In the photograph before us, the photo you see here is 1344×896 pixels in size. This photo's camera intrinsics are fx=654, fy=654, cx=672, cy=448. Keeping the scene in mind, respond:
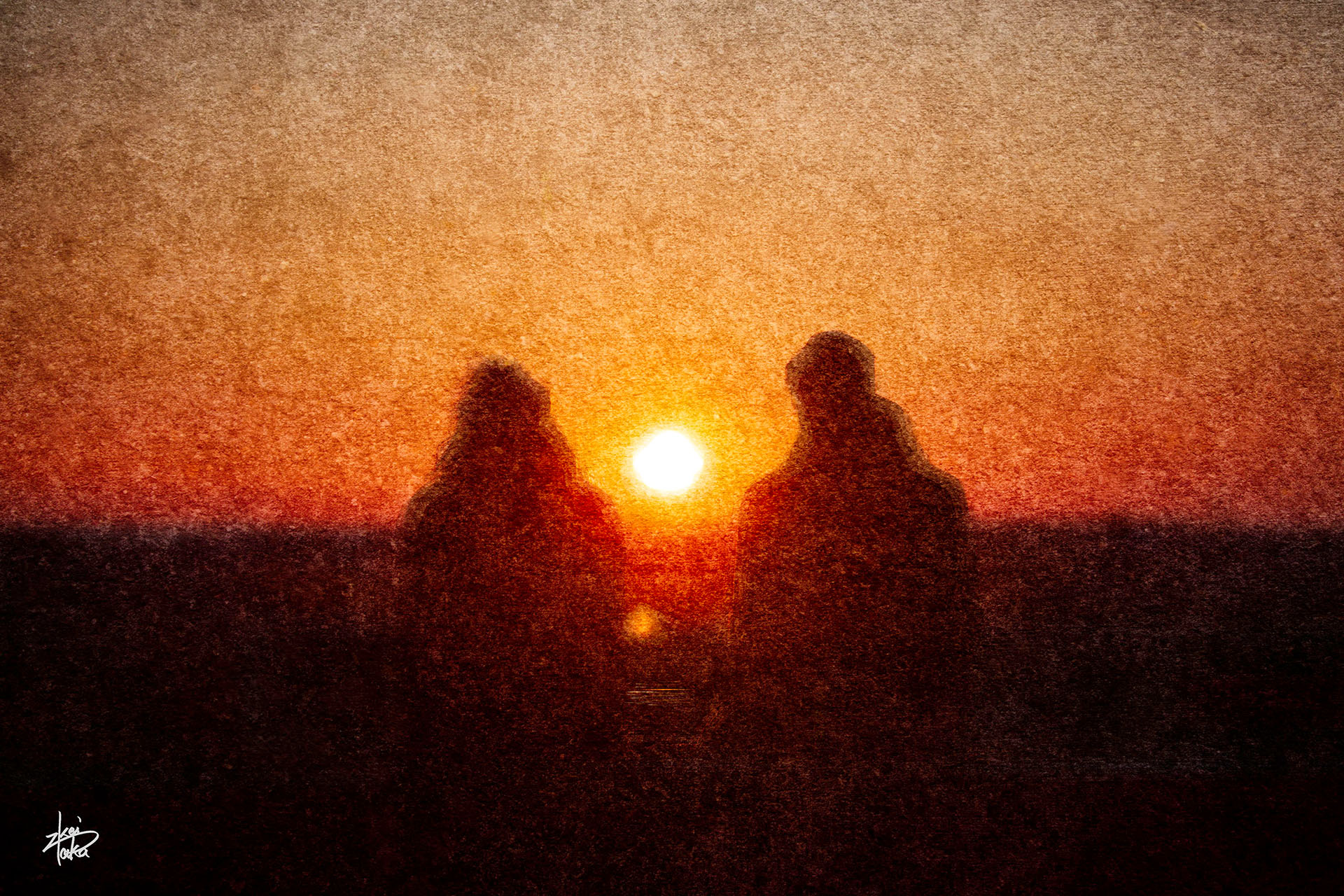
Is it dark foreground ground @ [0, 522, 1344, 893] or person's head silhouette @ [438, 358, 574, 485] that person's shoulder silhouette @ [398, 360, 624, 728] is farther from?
dark foreground ground @ [0, 522, 1344, 893]

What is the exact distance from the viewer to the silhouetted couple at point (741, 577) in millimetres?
1347

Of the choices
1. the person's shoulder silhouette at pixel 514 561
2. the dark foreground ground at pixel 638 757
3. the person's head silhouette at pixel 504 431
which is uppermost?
the person's head silhouette at pixel 504 431

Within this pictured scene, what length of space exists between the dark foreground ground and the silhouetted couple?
0.08 meters

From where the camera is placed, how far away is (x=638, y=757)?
4.34ft

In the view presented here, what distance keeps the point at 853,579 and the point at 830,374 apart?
0.45 meters

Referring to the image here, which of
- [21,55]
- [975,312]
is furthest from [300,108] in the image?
[975,312]

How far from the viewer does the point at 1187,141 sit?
63.2 inches

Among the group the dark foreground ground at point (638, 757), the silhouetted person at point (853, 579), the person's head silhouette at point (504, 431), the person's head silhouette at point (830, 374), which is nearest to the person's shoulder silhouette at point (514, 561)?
the person's head silhouette at point (504, 431)

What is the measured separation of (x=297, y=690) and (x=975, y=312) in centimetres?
169

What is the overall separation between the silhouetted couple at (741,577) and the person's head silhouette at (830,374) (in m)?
0.02
